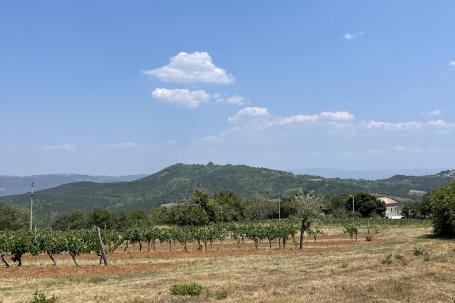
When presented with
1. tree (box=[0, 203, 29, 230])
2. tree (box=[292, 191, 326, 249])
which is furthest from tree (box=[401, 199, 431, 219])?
tree (box=[0, 203, 29, 230])

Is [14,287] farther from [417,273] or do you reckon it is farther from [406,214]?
[406,214]

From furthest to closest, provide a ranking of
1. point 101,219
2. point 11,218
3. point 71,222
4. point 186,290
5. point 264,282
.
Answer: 1. point 71,222
2. point 11,218
3. point 101,219
4. point 264,282
5. point 186,290

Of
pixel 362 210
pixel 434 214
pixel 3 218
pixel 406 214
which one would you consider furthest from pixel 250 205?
pixel 434 214

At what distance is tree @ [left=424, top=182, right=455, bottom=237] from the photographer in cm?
5412

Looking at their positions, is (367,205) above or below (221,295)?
below

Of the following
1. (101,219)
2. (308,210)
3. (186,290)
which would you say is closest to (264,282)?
(186,290)

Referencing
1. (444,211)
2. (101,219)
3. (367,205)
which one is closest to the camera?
(444,211)

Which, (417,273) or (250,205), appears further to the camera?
(250,205)

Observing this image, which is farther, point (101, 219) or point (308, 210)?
point (101, 219)

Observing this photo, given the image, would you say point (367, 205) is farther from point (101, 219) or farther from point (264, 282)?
point (264, 282)

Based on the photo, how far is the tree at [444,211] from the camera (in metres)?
54.1

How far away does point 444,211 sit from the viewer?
55.2 meters

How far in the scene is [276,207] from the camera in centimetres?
13662

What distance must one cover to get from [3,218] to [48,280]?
3244 inches
